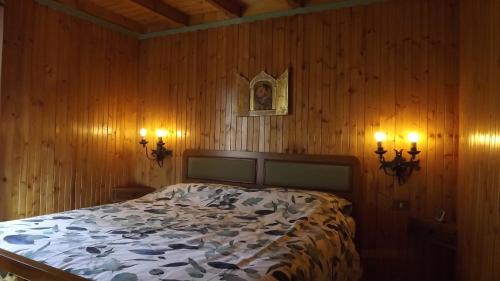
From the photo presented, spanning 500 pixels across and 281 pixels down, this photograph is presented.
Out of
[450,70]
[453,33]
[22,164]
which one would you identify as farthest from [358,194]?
[22,164]

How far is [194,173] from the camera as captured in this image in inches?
143

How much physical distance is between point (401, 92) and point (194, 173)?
7.43ft

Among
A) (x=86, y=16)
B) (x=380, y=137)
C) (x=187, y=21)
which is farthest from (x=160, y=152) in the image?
(x=380, y=137)

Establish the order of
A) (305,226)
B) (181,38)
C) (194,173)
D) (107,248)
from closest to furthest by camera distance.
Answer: (107,248) → (305,226) → (194,173) → (181,38)

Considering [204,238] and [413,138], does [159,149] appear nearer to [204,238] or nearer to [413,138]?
[204,238]

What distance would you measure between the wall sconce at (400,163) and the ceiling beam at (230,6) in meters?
1.93

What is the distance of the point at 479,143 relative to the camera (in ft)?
6.07

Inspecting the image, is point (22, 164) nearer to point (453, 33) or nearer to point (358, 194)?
point (358, 194)

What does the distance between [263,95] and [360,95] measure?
0.97 metres

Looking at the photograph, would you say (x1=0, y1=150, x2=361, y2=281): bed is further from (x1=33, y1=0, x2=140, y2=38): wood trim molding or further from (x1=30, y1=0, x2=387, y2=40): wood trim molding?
(x1=33, y1=0, x2=140, y2=38): wood trim molding

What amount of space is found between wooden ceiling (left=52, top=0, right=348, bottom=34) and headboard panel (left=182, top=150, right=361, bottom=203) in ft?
4.94

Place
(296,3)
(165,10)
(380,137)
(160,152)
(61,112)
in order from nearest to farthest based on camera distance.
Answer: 1. (380,137)
2. (296,3)
3. (61,112)
4. (165,10)
5. (160,152)

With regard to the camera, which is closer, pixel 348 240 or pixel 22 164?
pixel 348 240

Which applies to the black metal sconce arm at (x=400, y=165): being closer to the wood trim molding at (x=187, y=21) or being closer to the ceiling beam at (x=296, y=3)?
the wood trim molding at (x=187, y=21)
